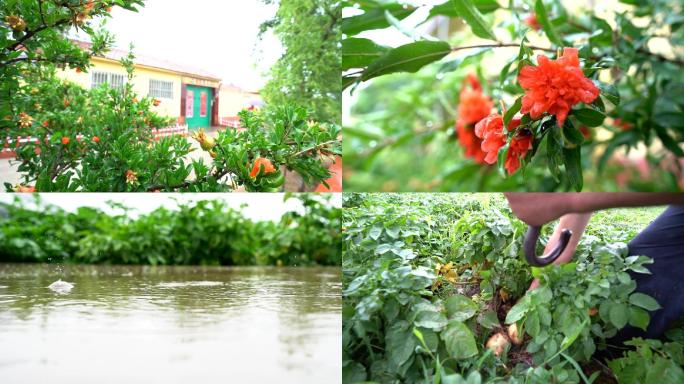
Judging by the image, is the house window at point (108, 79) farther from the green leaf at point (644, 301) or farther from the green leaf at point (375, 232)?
the green leaf at point (644, 301)

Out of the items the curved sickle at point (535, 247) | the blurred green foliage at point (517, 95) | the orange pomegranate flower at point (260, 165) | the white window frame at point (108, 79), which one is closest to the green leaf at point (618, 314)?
the curved sickle at point (535, 247)

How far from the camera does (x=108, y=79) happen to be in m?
1.38

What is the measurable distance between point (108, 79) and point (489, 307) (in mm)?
882

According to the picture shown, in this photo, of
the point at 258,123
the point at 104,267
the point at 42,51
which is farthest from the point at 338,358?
the point at 42,51

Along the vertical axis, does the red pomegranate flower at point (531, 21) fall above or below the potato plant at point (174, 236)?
above

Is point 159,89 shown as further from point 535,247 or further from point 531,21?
point 531,21

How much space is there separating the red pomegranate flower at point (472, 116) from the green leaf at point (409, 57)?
0.44 metres

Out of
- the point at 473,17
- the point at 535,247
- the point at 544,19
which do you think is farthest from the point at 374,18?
the point at 535,247

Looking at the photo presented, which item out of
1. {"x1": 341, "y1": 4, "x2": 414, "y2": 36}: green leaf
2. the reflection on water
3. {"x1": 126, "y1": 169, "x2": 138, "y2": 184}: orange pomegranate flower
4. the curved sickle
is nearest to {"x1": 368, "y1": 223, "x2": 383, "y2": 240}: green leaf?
the reflection on water

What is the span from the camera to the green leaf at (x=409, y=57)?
3.75 feet

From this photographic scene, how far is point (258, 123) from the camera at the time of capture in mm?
1364

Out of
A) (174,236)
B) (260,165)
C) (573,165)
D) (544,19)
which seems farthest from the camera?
(174,236)

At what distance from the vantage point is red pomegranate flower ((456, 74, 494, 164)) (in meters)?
1.60

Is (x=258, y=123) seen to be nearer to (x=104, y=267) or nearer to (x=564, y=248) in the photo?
(x=104, y=267)
